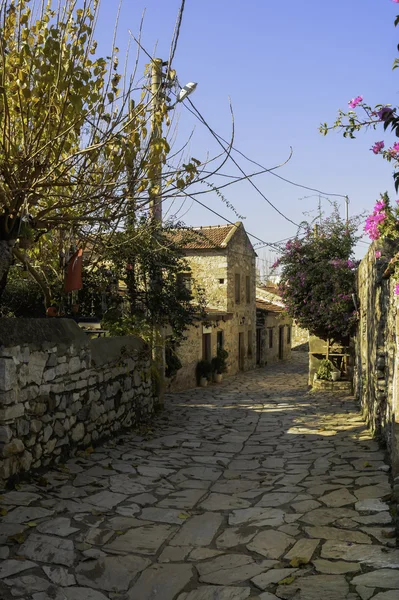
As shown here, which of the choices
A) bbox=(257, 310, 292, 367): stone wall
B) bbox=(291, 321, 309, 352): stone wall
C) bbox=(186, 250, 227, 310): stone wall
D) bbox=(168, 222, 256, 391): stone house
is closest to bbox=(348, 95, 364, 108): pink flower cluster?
bbox=(168, 222, 256, 391): stone house

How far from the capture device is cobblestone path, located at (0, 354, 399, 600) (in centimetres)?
345

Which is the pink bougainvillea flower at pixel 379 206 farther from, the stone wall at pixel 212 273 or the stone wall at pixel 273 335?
the stone wall at pixel 273 335

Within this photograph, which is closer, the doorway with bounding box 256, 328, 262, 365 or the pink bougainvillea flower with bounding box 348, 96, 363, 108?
the pink bougainvillea flower with bounding box 348, 96, 363, 108

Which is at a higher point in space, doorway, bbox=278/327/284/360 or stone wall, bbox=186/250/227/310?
stone wall, bbox=186/250/227/310

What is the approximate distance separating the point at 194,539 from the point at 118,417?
158 inches

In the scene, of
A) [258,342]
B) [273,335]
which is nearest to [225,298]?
[258,342]

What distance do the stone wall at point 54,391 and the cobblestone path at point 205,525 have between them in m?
0.28

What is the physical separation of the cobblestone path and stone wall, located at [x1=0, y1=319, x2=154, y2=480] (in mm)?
280

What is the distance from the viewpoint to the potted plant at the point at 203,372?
66.9ft

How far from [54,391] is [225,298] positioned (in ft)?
60.3

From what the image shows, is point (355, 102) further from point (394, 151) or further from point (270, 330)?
point (270, 330)

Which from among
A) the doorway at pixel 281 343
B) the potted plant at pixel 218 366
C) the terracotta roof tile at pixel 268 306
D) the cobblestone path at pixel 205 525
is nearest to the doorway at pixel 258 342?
the terracotta roof tile at pixel 268 306

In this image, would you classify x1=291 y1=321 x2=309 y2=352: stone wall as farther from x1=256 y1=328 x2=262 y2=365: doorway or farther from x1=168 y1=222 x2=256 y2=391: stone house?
x1=168 y1=222 x2=256 y2=391: stone house

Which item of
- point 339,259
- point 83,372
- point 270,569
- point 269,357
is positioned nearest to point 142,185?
point 83,372
